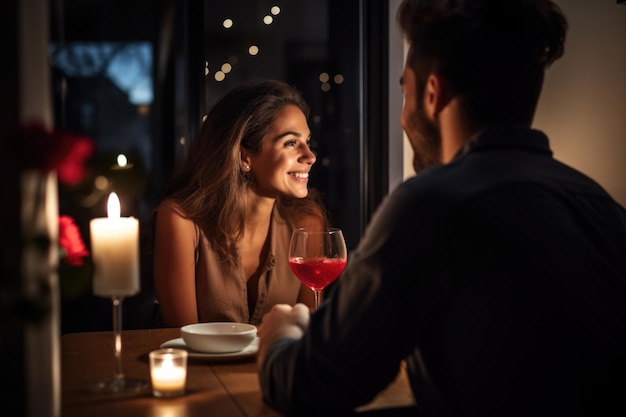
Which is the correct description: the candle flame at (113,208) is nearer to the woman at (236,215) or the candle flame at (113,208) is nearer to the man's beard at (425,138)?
the man's beard at (425,138)

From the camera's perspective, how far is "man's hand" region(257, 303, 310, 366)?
4.23 feet

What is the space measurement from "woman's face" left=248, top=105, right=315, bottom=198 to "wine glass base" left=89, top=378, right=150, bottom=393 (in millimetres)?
1309

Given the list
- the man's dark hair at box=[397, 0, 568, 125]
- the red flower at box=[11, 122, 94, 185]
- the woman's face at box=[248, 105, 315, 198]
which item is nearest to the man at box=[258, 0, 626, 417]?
the man's dark hair at box=[397, 0, 568, 125]

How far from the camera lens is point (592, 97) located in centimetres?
252

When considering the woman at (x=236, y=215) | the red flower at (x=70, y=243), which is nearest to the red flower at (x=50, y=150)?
the red flower at (x=70, y=243)


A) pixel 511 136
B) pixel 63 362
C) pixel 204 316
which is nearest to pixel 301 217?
pixel 204 316

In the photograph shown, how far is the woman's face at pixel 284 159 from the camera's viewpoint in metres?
2.59

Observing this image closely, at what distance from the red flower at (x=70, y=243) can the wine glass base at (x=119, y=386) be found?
0.38m

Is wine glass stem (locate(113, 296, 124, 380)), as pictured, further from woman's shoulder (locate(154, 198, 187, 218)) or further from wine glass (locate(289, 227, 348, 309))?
woman's shoulder (locate(154, 198, 187, 218))

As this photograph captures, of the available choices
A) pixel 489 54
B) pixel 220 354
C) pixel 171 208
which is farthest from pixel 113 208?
pixel 171 208

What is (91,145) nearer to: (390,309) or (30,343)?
(30,343)

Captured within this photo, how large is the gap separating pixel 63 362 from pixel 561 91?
190cm

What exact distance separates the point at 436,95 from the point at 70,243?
0.66 metres

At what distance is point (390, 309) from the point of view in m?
1.08
